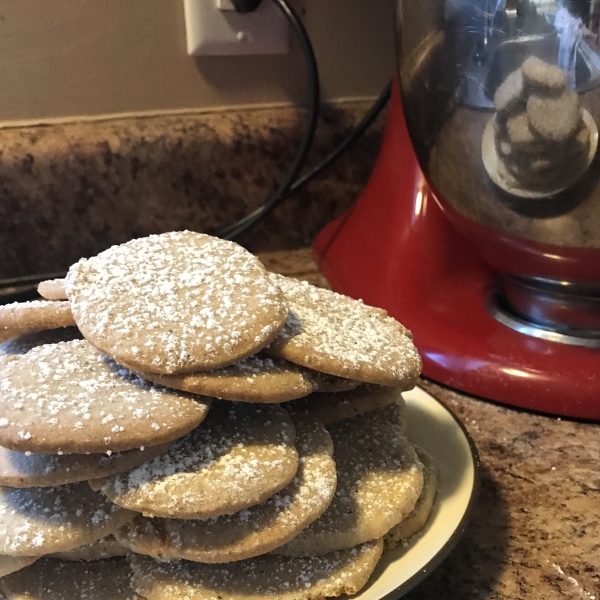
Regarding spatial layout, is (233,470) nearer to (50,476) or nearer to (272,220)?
(50,476)

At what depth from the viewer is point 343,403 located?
0.45 m

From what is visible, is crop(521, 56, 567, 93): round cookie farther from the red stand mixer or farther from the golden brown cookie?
the golden brown cookie

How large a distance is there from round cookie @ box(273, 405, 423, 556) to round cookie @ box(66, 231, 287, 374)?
12 centimetres

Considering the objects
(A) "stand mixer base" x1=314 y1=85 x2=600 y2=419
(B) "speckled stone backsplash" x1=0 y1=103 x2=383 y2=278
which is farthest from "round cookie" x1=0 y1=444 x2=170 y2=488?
(B) "speckled stone backsplash" x1=0 y1=103 x2=383 y2=278

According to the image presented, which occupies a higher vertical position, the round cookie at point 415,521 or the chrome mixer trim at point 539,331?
the chrome mixer trim at point 539,331

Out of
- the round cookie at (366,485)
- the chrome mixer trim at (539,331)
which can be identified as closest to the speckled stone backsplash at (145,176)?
the chrome mixer trim at (539,331)

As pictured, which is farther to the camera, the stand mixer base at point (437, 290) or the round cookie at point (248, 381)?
the stand mixer base at point (437, 290)

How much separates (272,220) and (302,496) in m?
0.59

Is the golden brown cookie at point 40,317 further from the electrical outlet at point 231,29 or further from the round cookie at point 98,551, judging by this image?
the electrical outlet at point 231,29

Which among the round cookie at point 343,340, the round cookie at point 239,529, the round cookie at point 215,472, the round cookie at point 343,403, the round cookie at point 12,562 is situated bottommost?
the round cookie at point 12,562

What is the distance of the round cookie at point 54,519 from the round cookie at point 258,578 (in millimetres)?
41

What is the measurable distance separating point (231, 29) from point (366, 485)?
23.0 inches

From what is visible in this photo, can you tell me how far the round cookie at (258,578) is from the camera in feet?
1.23

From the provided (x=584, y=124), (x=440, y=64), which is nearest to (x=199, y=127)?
(x=440, y=64)
